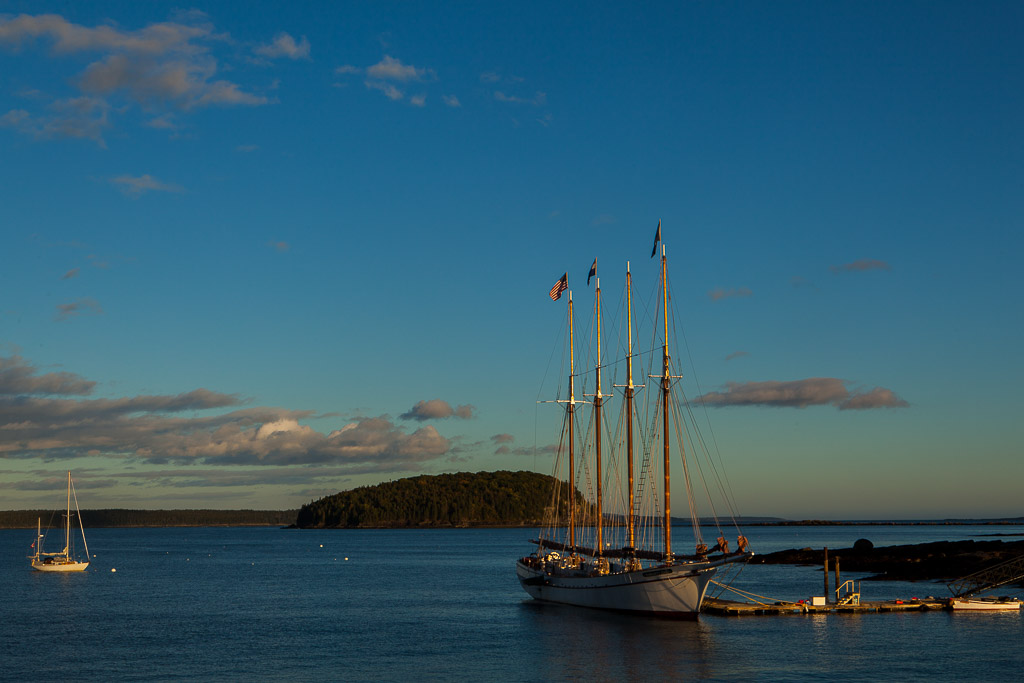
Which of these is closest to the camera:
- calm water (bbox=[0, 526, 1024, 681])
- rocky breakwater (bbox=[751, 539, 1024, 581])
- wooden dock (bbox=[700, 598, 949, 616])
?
calm water (bbox=[0, 526, 1024, 681])

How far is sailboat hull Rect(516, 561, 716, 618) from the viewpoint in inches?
2554

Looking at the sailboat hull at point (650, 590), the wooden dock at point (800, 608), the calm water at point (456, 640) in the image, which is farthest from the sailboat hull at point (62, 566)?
the wooden dock at point (800, 608)

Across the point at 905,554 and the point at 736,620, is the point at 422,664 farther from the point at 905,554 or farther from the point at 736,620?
the point at 905,554

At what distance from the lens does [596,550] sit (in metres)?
84.6

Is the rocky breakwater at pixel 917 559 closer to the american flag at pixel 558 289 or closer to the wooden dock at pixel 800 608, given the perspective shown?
the wooden dock at pixel 800 608

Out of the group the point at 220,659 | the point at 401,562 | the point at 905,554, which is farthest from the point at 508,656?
the point at 401,562

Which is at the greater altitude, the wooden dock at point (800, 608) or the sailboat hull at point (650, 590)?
the sailboat hull at point (650, 590)

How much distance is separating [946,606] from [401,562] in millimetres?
110925

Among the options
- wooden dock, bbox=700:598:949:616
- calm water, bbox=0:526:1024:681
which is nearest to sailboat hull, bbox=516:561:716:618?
calm water, bbox=0:526:1024:681

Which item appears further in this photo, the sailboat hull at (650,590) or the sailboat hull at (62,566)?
the sailboat hull at (62,566)

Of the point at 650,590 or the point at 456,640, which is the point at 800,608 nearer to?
the point at 650,590

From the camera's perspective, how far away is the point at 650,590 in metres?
66.3

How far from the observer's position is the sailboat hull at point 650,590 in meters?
64.9

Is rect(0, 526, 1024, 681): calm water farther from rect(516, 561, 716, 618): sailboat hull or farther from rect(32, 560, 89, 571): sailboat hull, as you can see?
rect(32, 560, 89, 571): sailboat hull
